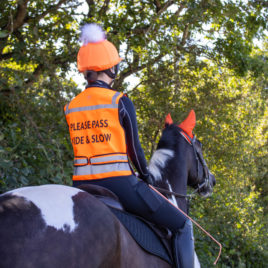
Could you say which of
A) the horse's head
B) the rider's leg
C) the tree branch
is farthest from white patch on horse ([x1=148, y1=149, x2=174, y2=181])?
the tree branch

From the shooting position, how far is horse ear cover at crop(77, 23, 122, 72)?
8.58 ft

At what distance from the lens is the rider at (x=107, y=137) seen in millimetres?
2502

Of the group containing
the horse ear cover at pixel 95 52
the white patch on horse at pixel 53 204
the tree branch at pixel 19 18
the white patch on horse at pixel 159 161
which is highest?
the tree branch at pixel 19 18

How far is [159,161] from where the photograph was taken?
3.45m

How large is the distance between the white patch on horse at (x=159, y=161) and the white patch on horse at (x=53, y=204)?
1385 mm

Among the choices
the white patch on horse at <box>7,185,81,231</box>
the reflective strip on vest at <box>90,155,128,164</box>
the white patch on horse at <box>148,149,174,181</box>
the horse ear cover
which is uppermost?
the horse ear cover

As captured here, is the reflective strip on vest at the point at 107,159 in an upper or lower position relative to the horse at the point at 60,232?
upper

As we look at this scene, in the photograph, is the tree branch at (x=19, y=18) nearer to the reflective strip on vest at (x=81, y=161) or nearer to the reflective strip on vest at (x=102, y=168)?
the reflective strip on vest at (x=81, y=161)

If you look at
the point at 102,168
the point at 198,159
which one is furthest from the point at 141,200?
the point at 198,159

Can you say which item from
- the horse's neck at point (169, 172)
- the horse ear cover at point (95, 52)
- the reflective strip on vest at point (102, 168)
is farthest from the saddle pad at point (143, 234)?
the horse ear cover at point (95, 52)

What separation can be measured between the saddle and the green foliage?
2.22 m

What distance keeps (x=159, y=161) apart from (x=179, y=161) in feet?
0.76

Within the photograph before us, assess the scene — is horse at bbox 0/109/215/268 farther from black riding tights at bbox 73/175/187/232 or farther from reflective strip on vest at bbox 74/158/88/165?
reflective strip on vest at bbox 74/158/88/165

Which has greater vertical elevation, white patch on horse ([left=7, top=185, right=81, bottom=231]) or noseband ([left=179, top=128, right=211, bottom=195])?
white patch on horse ([left=7, top=185, right=81, bottom=231])
